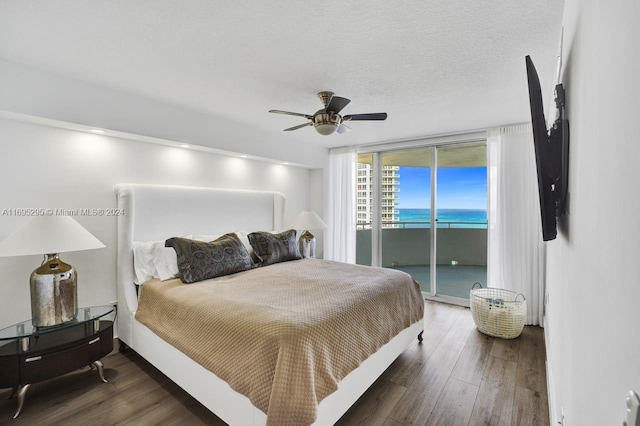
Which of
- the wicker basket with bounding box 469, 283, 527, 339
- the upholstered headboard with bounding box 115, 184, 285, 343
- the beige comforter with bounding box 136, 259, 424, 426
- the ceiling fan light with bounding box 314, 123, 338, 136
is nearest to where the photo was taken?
the beige comforter with bounding box 136, 259, 424, 426

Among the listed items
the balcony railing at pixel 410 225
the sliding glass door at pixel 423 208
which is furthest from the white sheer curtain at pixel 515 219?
the balcony railing at pixel 410 225

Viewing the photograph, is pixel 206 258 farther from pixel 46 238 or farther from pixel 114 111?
pixel 114 111

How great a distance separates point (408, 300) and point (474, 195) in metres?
3.31

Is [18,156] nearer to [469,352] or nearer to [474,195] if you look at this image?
[469,352]

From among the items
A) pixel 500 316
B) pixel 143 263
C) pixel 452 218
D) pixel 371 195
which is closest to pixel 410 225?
pixel 452 218

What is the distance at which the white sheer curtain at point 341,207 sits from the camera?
16.6ft

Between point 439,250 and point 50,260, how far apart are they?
573 centimetres

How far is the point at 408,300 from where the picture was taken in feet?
9.02

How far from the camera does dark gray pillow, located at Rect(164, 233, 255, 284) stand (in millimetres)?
2701

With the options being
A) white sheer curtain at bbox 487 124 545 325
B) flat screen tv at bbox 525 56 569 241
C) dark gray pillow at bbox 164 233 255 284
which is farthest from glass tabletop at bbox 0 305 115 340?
white sheer curtain at bbox 487 124 545 325

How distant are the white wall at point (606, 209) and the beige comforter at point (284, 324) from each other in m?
1.12

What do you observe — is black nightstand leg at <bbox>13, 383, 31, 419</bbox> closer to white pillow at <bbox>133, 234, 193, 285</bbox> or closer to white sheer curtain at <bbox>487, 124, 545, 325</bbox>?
white pillow at <bbox>133, 234, 193, 285</bbox>

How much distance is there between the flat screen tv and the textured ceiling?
723mm

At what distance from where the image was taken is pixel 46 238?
206 centimetres
